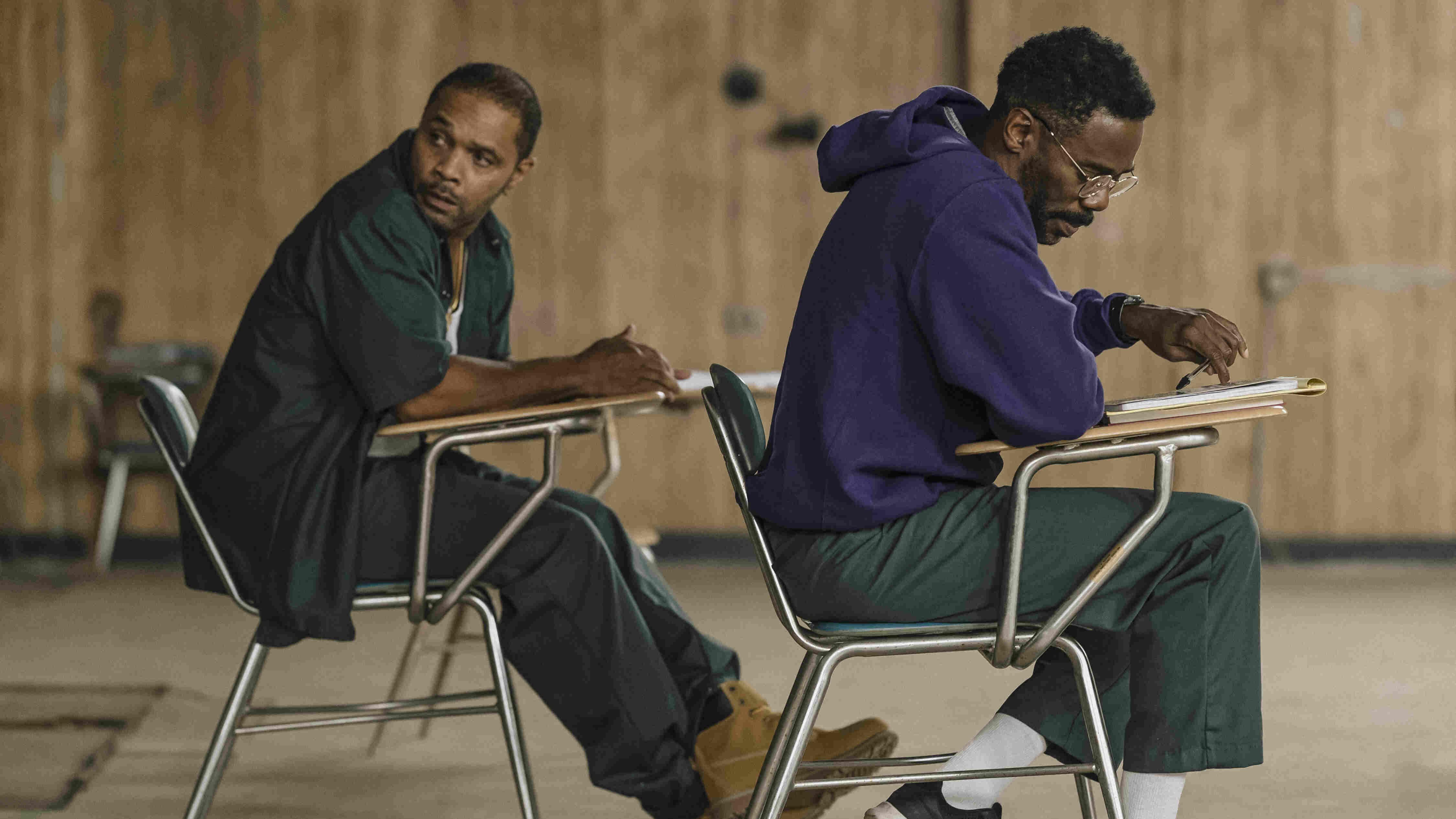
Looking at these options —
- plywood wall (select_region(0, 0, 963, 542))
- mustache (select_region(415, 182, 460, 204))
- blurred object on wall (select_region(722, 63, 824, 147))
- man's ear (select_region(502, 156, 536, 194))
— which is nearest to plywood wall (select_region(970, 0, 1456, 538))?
blurred object on wall (select_region(722, 63, 824, 147))

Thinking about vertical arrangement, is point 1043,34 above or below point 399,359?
above

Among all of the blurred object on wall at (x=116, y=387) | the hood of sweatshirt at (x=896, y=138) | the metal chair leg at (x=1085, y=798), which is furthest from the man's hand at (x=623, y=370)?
the blurred object on wall at (x=116, y=387)

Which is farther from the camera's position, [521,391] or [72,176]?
[72,176]

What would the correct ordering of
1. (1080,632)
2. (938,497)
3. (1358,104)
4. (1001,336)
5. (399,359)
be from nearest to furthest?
(1001,336) → (938,497) → (1080,632) → (399,359) → (1358,104)

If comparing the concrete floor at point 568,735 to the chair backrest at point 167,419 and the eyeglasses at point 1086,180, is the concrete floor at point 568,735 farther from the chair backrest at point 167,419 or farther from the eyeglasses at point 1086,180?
the eyeglasses at point 1086,180

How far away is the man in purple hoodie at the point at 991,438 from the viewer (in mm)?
1385

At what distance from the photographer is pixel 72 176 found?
16.7ft

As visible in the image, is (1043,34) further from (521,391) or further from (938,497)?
(521,391)

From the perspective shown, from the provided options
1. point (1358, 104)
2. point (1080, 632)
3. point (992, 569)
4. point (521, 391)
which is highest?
point (1358, 104)

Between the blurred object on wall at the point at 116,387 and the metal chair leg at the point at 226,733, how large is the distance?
3.33 metres

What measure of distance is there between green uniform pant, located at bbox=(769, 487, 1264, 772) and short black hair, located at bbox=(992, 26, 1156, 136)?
1.38ft

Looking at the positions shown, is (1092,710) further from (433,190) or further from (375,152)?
(375,152)

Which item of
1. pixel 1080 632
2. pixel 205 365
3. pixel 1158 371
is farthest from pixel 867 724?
pixel 205 365

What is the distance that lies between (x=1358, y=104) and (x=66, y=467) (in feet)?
16.3
